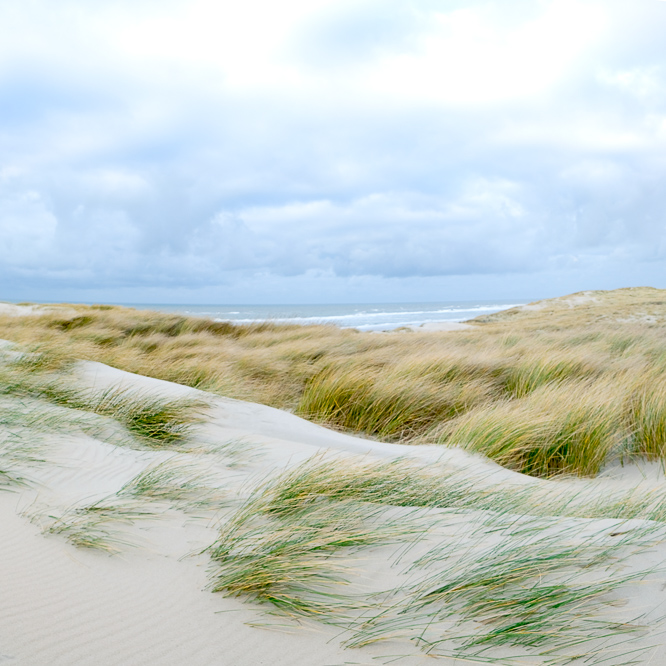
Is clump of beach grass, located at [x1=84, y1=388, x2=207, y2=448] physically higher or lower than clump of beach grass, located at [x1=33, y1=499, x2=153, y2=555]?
higher

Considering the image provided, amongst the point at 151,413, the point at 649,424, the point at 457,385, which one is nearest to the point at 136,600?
the point at 151,413

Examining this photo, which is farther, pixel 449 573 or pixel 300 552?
pixel 300 552

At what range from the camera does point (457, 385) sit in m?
5.30

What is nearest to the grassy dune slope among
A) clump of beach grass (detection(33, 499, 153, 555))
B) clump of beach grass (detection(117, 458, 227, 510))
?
clump of beach grass (detection(117, 458, 227, 510))

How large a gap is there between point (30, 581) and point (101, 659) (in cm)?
48

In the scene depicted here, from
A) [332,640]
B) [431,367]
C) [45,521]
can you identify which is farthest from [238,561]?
[431,367]

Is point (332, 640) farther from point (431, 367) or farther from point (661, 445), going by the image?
point (431, 367)

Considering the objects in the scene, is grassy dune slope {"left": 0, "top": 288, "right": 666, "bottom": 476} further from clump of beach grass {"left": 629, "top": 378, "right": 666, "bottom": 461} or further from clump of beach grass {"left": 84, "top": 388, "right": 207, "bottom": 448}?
clump of beach grass {"left": 84, "top": 388, "right": 207, "bottom": 448}

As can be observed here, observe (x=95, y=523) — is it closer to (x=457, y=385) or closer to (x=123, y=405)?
(x=123, y=405)

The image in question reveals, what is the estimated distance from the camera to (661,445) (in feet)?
12.9

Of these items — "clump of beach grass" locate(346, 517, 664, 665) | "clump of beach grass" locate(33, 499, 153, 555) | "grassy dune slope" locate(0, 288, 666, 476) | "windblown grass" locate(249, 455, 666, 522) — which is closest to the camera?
"clump of beach grass" locate(346, 517, 664, 665)

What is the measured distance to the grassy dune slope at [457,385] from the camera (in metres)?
3.78

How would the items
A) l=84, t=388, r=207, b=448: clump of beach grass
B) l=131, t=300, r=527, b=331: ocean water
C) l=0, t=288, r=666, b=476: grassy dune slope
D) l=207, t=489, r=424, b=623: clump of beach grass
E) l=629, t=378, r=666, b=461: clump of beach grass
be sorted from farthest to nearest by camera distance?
1. l=131, t=300, r=527, b=331: ocean water
2. l=629, t=378, r=666, b=461: clump of beach grass
3. l=0, t=288, r=666, b=476: grassy dune slope
4. l=84, t=388, r=207, b=448: clump of beach grass
5. l=207, t=489, r=424, b=623: clump of beach grass

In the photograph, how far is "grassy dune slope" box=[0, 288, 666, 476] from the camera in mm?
3777
